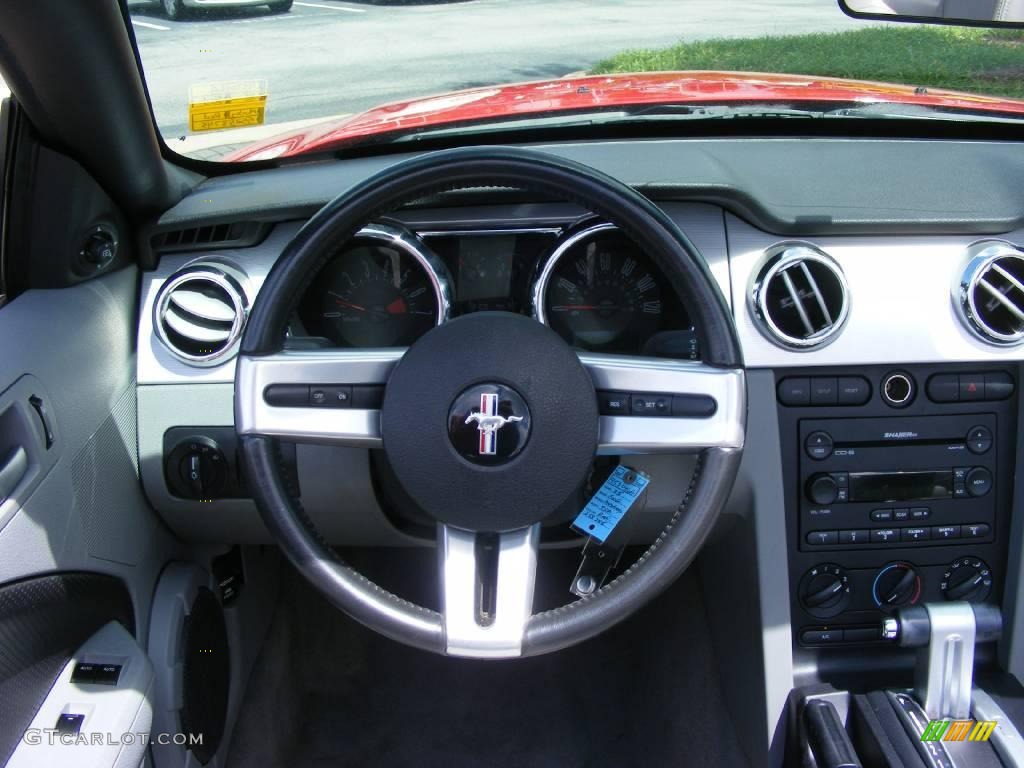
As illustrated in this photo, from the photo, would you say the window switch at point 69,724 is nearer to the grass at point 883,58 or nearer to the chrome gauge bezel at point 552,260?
the chrome gauge bezel at point 552,260

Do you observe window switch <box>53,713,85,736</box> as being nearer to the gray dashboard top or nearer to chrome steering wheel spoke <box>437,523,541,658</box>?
chrome steering wheel spoke <box>437,523,541,658</box>

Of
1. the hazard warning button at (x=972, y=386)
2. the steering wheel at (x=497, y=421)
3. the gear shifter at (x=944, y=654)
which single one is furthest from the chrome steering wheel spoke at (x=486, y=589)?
the hazard warning button at (x=972, y=386)

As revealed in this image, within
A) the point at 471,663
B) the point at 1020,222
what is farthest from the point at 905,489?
the point at 471,663

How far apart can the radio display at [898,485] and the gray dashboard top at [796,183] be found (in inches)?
20.6

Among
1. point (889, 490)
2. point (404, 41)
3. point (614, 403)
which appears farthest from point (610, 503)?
point (404, 41)

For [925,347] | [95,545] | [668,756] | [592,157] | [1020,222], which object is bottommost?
[668,756]

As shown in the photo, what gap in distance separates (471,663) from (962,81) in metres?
2.13

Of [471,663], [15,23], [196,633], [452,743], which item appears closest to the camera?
[15,23]

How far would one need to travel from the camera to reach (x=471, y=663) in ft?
9.37

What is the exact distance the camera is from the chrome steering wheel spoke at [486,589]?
1470 millimetres

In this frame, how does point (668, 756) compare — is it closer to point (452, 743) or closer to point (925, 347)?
point (452, 743)

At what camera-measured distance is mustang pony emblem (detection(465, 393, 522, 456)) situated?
1.52 meters

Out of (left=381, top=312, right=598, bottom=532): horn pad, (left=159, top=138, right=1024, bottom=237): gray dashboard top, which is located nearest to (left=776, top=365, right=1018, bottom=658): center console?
(left=159, top=138, right=1024, bottom=237): gray dashboard top

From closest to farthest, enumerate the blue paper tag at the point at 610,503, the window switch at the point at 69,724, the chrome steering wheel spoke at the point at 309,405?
the chrome steering wheel spoke at the point at 309,405
the blue paper tag at the point at 610,503
the window switch at the point at 69,724
